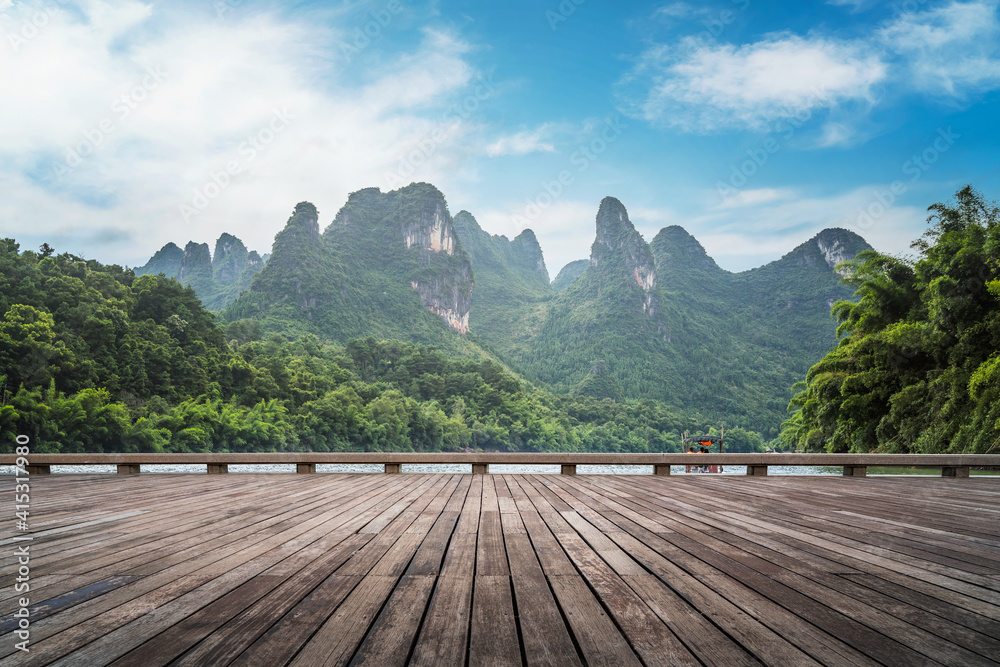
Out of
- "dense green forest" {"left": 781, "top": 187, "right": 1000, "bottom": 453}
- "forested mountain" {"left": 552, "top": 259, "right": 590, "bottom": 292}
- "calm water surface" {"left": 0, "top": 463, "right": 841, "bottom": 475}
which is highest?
"forested mountain" {"left": 552, "top": 259, "right": 590, "bottom": 292}

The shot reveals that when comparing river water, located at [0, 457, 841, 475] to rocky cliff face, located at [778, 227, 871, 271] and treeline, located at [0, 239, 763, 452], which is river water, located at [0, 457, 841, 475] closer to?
treeline, located at [0, 239, 763, 452]

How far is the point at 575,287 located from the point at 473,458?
116156 mm

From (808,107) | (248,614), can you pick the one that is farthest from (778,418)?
(248,614)

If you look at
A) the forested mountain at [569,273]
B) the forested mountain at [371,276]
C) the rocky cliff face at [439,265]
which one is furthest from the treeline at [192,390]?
the forested mountain at [569,273]

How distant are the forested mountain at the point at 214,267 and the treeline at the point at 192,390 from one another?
175 ft

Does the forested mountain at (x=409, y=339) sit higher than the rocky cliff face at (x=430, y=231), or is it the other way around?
the rocky cliff face at (x=430, y=231)

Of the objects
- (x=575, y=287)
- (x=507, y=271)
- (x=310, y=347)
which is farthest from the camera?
(x=507, y=271)

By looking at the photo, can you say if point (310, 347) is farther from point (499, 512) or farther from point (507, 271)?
point (507, 271)

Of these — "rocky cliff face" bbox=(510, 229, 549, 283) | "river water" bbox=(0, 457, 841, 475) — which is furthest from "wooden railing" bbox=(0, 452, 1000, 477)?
"rocky cliff face" bbox=(510, 229, 549, 283)

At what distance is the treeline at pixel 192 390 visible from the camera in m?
27.0

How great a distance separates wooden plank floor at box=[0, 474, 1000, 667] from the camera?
1.29m

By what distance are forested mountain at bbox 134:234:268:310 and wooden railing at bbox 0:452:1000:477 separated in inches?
3836

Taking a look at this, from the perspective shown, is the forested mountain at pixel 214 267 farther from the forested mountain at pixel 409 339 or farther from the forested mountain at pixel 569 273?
the forested mountain at pixel 569 273

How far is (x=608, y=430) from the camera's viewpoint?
2158 inches
